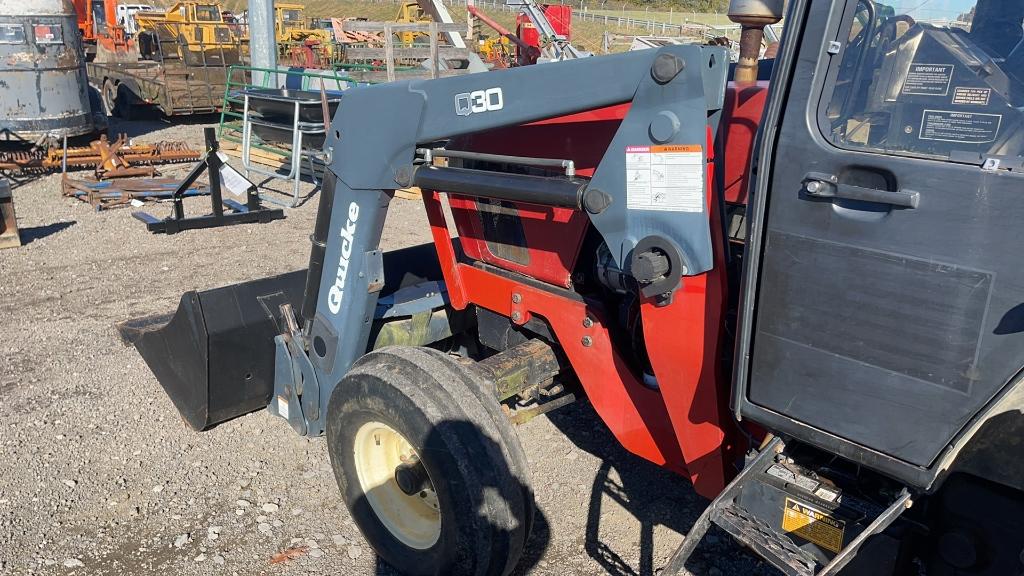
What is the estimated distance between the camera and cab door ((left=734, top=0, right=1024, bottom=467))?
72.9 inches

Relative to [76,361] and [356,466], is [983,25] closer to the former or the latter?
[356,466]

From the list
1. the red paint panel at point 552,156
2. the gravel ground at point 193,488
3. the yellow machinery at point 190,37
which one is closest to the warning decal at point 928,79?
the red paint panel at point 552,156

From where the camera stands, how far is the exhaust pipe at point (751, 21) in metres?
2.25

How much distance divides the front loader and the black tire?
0.01 meters

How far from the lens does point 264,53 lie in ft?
40.3

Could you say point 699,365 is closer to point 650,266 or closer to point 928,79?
point 650,266

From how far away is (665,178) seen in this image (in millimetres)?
2445

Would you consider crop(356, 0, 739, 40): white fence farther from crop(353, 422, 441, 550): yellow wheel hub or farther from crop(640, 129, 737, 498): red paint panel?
crop(640, 129, 737, 498): red paint panel

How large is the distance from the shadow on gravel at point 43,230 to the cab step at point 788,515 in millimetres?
7611

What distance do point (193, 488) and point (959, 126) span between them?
3.44m

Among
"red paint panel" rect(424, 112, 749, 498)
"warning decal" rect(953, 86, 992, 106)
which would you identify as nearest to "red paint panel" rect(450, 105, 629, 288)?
"red paint panel" rect(424, 112, 749, 498)

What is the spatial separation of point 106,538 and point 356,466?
3.79 feet

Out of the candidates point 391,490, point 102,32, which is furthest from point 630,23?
point 391,490

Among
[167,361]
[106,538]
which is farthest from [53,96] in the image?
[106,538]
